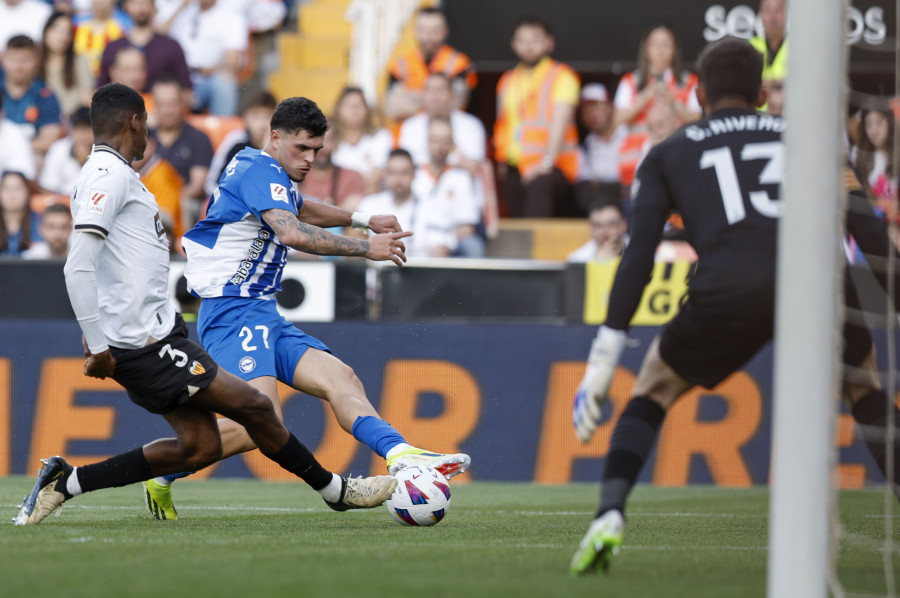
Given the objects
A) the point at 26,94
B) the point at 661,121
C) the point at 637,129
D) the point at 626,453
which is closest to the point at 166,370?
the point at 626,453

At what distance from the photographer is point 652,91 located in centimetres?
1212

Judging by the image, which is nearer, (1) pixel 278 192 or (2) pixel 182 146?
(1) pixel 278 192

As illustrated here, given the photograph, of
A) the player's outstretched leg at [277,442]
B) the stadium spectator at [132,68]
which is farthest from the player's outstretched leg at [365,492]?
the stadium spectator at [132,68]

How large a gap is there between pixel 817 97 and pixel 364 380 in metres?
6.97

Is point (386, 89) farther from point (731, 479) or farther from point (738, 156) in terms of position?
point (738, 156)

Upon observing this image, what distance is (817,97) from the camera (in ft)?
12.5

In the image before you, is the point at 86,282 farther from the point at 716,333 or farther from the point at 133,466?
the point at 716,333

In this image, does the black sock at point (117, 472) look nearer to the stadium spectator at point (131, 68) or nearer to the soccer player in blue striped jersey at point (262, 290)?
the soccer player in blue striped jersey at point (262, 290)

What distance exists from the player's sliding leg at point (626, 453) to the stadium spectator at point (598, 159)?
26.1 feet

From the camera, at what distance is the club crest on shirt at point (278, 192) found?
6.29m

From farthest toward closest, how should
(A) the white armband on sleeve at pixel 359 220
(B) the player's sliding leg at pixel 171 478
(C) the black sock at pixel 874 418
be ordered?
(A) the white armband on sleeve at pixel 359 220
(B) the player's sliding leg at pixel 171 478
(C) the black sock at pixel 874 418

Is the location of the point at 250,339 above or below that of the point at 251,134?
below

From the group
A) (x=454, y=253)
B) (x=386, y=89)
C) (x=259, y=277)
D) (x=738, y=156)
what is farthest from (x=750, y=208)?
(x=386, y=89)

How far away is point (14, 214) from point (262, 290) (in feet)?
19.4
